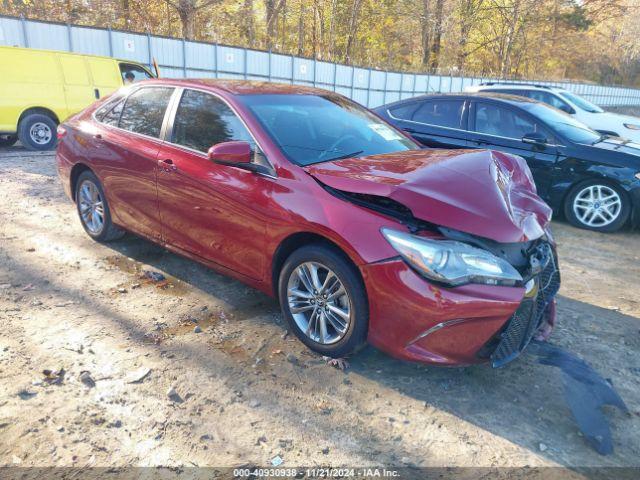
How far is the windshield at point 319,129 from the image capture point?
3467mm

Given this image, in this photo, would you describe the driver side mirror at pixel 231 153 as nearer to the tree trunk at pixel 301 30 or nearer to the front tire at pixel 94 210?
the front tire at pixel 94 210

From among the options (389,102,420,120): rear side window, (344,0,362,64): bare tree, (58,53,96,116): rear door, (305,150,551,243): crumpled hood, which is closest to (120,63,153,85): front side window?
(58,53,96,116): rear door

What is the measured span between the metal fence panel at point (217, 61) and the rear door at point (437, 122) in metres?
10.9

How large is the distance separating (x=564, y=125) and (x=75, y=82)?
9.15 meters

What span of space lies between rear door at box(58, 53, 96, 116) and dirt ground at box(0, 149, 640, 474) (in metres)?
6.97

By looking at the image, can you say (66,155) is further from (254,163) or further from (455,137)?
(455,137)

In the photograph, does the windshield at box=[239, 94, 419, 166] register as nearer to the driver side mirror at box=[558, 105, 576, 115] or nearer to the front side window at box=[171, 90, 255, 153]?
the front side window at box=[171, 90, 255, 153]

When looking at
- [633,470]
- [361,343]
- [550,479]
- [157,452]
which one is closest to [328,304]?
[361,343]

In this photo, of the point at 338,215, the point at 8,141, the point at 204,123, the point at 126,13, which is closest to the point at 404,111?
the point at 204,123

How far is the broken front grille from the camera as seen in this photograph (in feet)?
8.89

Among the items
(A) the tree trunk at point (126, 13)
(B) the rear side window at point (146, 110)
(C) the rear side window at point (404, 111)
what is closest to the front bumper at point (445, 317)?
(B) the rear side window at point (146, 110)

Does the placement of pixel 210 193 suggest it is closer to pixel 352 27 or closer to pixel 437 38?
pixel 352 27

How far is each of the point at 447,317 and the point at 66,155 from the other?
428 centimetres

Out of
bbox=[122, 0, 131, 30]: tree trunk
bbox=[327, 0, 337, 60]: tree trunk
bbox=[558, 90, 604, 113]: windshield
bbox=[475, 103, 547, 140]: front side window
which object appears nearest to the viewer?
bbox=[475, 103, 547, 140]: front side window
